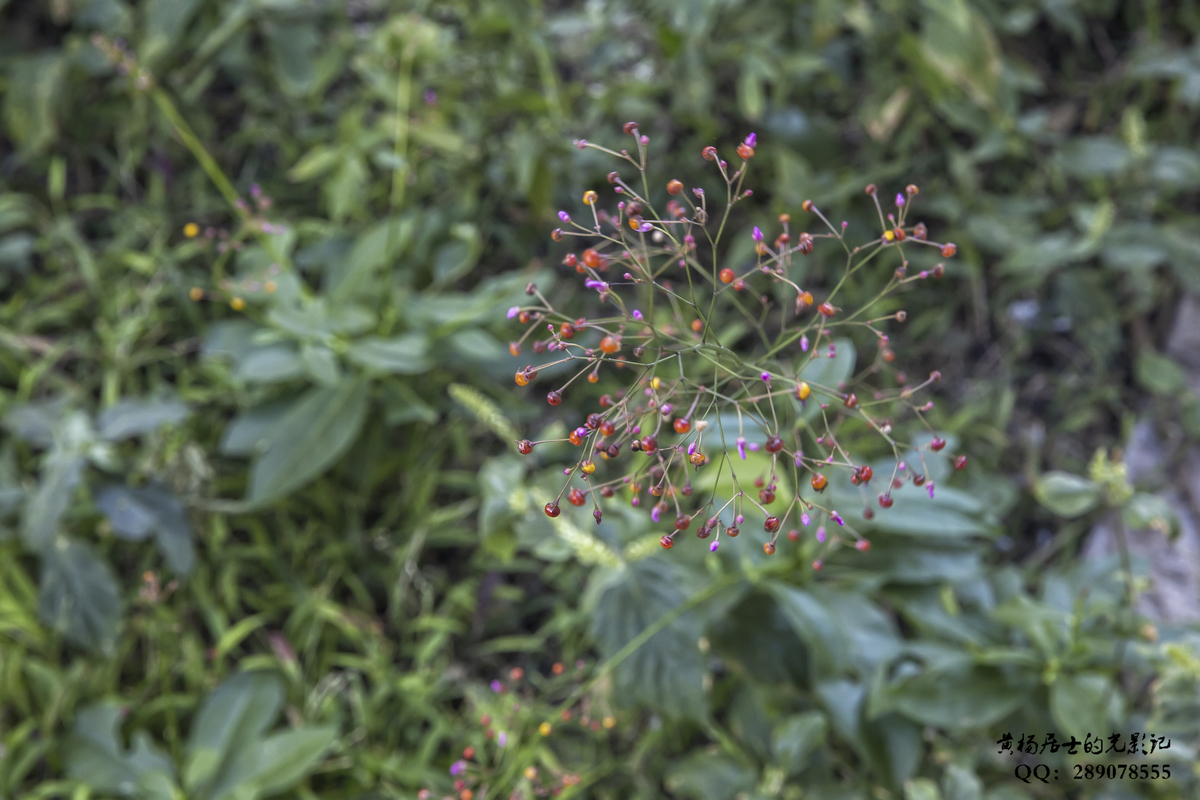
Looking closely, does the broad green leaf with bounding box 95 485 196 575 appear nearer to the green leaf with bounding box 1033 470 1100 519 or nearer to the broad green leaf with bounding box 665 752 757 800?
the broad green leaf with bounding box 665 752 757 800

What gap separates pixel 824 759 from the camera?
1.58 metres

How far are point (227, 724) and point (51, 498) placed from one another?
22.3 inches

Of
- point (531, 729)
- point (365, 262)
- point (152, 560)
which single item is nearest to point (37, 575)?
point (152, 560)

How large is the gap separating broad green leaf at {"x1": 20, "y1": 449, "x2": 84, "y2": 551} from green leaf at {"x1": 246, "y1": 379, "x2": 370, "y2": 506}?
34cm

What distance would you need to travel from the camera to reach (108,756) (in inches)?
66.2

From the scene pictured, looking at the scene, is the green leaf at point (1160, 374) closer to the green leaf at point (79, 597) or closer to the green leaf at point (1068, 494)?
the green leaf at point (1068, 494)

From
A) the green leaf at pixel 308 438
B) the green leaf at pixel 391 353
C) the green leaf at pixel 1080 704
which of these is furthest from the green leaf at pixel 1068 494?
the green leaf at pixel 308 438

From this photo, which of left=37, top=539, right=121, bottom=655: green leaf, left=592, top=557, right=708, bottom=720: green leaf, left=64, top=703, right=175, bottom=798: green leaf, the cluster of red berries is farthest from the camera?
left=37, top=539, right=121, bottom=655: green leaf

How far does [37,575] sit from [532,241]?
144 centimetres

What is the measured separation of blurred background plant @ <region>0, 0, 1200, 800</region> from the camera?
154cm

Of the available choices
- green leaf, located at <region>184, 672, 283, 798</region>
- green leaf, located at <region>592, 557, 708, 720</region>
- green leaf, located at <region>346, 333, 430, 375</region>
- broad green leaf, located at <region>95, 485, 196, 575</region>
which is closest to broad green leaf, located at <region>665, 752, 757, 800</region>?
green leaf, located at <region>592, 557, 708, 720</region>

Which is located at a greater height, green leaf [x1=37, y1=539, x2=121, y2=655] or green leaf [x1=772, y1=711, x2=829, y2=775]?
green leaf [x1=37, y1=539, x2=121, y2=655]

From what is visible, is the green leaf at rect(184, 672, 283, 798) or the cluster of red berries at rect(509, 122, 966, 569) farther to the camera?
the green leaf at rect(184, 672, 283, 798)

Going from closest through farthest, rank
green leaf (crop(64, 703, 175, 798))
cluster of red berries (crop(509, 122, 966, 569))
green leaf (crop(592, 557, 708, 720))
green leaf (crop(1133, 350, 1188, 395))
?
cluster of red berries (crop(509, 122, 966, 569)) → green leaf (crop(592, 557, 708, 720)) → green leaf (crop(64, 703, 175, 798)) → green leaf (crop(1133, 350, 1188, 395))
